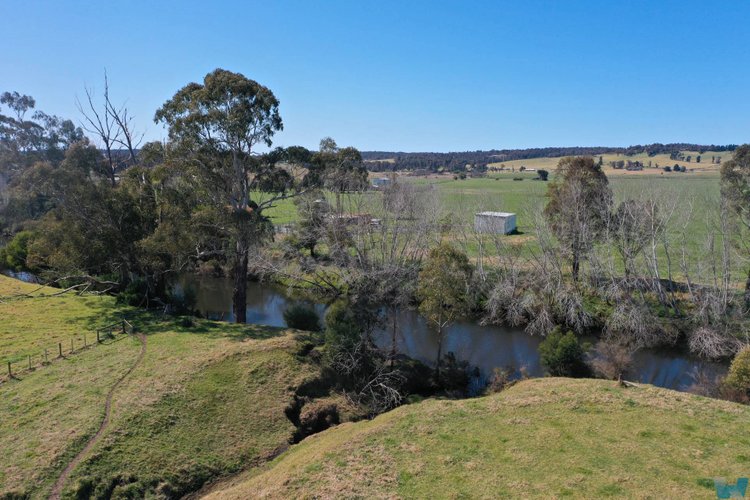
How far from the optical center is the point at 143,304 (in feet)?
108

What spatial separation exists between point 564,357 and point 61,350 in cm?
2587

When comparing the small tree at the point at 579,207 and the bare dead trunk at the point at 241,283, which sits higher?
the small tree at the point at 579,207

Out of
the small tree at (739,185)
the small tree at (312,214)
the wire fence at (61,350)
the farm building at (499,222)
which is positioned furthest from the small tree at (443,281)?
the small tree at (739,185)

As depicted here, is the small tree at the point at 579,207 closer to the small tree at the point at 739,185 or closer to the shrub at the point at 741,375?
the small tree at the point at 739,185

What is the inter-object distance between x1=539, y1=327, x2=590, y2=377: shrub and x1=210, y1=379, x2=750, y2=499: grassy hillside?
4.51 meters

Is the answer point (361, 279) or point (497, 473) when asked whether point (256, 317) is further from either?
point (497, 473)

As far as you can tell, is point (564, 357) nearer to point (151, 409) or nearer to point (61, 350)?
point (151, 409)

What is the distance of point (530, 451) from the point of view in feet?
48.2

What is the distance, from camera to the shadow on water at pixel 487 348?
2703 centimetres

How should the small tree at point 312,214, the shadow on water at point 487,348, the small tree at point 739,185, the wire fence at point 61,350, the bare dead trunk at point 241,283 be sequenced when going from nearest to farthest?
the wire fence at point 61,350
the shadow on water at point 487,348
the bare dead trunk at point 241,283
the small tree at point 739,185
the small tree at point 312,214

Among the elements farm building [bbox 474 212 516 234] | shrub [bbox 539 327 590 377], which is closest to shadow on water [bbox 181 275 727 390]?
A: shrub [bbox 539 327 590 377]

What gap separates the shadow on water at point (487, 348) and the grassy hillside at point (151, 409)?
9.69m

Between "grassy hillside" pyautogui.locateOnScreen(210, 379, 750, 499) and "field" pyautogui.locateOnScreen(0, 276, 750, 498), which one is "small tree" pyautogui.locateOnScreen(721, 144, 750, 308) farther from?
"field" pyautogui.locateOnScreen(0, 276, 750, 498)

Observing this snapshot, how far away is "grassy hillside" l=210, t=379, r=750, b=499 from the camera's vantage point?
1278 centimetres
